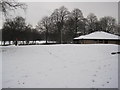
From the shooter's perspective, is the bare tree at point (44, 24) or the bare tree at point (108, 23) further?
the bare tree at point (108, 23)

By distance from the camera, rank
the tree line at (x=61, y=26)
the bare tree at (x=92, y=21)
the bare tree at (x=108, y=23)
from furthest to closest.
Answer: the bare tree at (x=108, y=23) → the bare tree at (x=92, y=21) → the tree line at (x=61, y=26)

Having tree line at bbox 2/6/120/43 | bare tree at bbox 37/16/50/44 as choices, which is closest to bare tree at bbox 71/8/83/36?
tree line at bbox 2/6/120/43

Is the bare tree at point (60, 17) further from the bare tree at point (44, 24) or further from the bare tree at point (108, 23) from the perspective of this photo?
the bare tree at point (108, 23)

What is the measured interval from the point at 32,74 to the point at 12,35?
47608 millimetres

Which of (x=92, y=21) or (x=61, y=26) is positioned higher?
(x=92, y=21)

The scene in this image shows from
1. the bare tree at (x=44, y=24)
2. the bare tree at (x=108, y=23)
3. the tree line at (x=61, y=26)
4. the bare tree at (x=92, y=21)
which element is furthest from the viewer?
the bare tree at (x=108, y=23)

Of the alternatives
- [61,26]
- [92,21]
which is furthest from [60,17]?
[92,21]

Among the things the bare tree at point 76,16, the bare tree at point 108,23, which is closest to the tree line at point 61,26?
the bare tree at point 76,16

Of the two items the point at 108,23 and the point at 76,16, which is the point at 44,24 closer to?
the point at 76,16

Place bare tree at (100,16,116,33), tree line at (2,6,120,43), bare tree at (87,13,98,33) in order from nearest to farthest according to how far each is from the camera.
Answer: tree line at (2,6,120,43)
bare tree at (87,13,98,33)
bare tree at (100,16,116,33)

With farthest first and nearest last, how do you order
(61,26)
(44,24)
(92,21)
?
(92,21) → (44,24) → (61,26)

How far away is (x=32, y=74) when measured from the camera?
28.7ft

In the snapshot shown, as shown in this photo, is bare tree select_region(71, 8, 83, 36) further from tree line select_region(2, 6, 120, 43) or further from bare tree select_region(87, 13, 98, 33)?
bare tree select_region(87, 13, 98, 33)

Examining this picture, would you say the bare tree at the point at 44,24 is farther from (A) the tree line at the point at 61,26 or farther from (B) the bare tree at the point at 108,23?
(B) the bare tree at the point at 108,23
